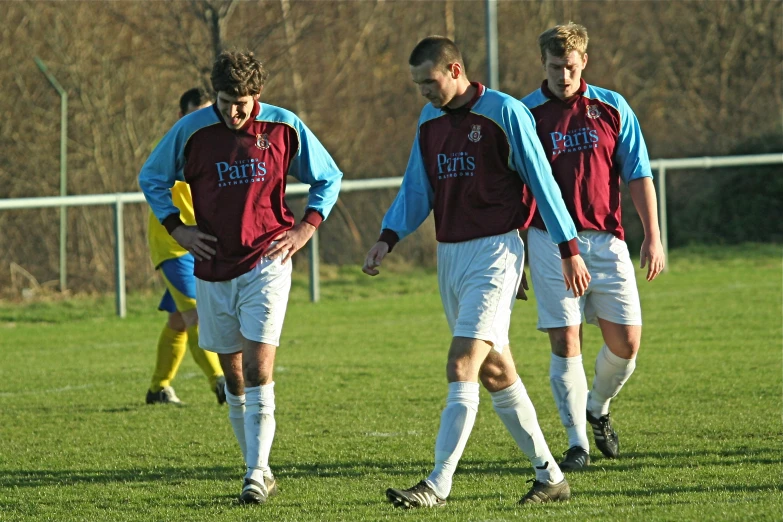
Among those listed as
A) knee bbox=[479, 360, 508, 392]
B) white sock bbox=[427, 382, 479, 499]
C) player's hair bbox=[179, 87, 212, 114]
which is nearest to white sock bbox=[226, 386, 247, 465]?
white sock bbox=[427, 382, 479, 499]

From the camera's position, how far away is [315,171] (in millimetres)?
5816

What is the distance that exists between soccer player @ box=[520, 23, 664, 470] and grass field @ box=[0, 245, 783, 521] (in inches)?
18.3

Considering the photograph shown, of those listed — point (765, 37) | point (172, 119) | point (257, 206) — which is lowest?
point (257, 206)

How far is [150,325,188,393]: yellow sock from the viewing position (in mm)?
8500

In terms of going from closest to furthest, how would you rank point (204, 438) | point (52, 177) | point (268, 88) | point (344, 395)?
point (204, 438) < point (344, 395) < point (52, 177) < point (268, 88)

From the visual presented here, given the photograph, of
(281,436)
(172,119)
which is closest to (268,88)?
(172,119)

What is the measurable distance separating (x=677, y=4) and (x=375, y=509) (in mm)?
25694

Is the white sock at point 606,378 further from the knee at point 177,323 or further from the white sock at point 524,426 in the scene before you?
the knee at point 177,323

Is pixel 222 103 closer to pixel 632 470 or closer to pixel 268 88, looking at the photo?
pixel 632 470

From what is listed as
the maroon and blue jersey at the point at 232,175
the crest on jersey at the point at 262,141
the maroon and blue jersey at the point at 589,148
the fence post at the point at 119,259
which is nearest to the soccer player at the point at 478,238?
the maroon and blue jersey at the point at 232,175

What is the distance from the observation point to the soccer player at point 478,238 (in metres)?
4.98

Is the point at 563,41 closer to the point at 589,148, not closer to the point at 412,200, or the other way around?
the point at 589,148

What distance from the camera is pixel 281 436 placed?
716cm

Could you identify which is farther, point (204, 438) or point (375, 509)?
point (204, 438)
